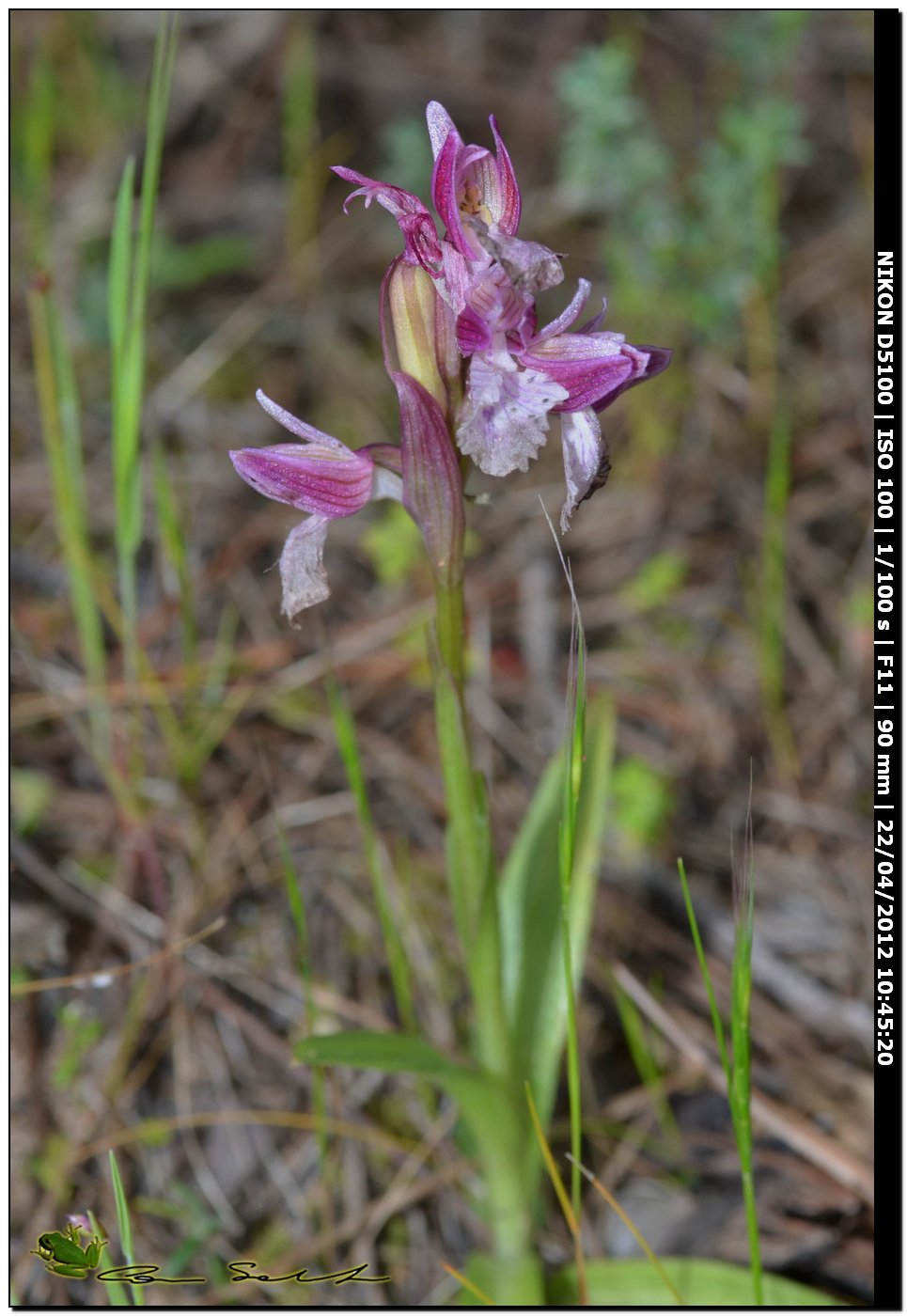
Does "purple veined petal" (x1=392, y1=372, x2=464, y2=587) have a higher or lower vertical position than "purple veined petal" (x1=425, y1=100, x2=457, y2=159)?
lower

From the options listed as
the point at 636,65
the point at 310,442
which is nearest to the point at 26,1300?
the point at 310,442

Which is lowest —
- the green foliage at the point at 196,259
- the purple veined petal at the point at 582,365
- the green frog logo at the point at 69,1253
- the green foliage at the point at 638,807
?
the green frog logo at the point at 69,1253

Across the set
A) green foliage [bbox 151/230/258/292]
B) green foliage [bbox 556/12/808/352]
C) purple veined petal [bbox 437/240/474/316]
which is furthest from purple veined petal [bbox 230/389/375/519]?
green foliage [bbox 151/230/258/292]

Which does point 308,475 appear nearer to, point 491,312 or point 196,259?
point 491,312

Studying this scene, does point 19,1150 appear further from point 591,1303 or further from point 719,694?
point 719,694

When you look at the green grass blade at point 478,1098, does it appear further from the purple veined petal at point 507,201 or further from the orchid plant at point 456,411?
the purple veined petal at point 507,201

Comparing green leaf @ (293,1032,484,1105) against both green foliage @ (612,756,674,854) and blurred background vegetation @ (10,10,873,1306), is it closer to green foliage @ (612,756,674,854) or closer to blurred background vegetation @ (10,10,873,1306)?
blurred background vegetation @ (10,10,873,1306)

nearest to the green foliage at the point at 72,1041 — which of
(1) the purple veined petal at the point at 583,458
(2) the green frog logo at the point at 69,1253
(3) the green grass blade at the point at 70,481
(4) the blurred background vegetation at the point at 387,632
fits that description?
(4) the blurred background vegetation at the point at 387,632
